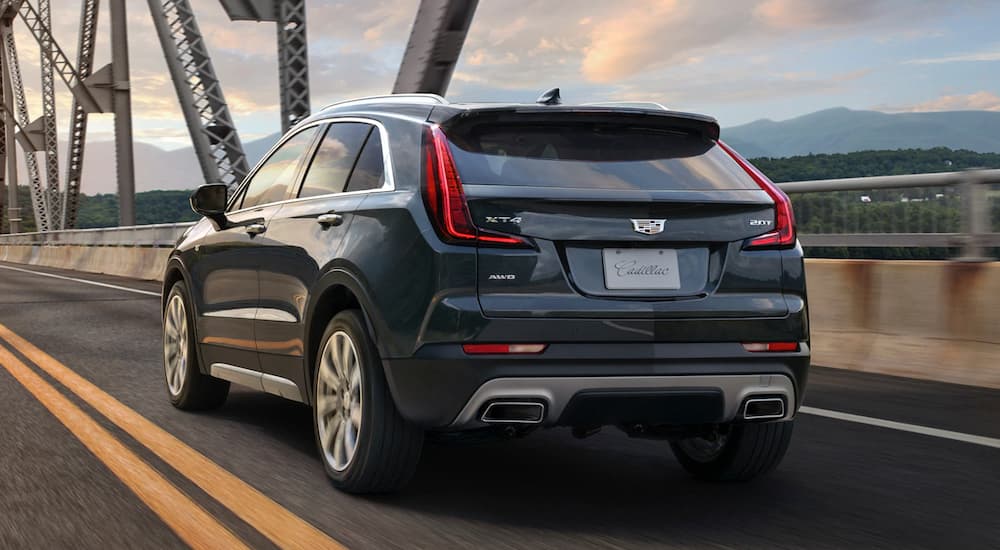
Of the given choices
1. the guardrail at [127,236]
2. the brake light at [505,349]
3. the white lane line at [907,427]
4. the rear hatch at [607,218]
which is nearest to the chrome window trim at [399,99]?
the rear hatch at [607,218]

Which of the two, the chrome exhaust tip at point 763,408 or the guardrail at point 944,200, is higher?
the guardrail at point 944,200

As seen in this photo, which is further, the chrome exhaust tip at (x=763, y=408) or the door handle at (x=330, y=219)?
the door handle at (x=330, y=219)

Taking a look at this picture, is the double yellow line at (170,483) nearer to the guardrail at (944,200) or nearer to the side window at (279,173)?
the side window at (279,173)

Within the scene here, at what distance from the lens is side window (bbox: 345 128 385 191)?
17.6 ft

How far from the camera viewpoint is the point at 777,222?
512 cm

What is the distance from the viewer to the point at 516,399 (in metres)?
4.65

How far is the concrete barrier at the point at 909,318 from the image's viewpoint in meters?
8.72

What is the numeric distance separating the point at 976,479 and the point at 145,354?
692 centimetres

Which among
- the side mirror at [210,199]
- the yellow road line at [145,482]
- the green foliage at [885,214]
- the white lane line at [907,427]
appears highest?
the side mirror at [210,199]

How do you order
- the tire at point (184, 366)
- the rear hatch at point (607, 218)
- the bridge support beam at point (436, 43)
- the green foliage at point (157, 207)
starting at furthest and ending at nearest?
the green foliage at point (157, 207) < the bridge support beam at point (436, 43) < the tire at point (184, 366) < the rear hatch at point (607, 218)

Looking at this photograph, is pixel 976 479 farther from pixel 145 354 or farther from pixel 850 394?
pixel 145 354

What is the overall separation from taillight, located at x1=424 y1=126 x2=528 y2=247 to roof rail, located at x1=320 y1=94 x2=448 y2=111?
0.39 m

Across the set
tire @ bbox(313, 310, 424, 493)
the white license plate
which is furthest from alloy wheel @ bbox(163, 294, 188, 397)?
the white license plate

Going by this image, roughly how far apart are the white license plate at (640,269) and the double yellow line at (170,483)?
1.35 m
